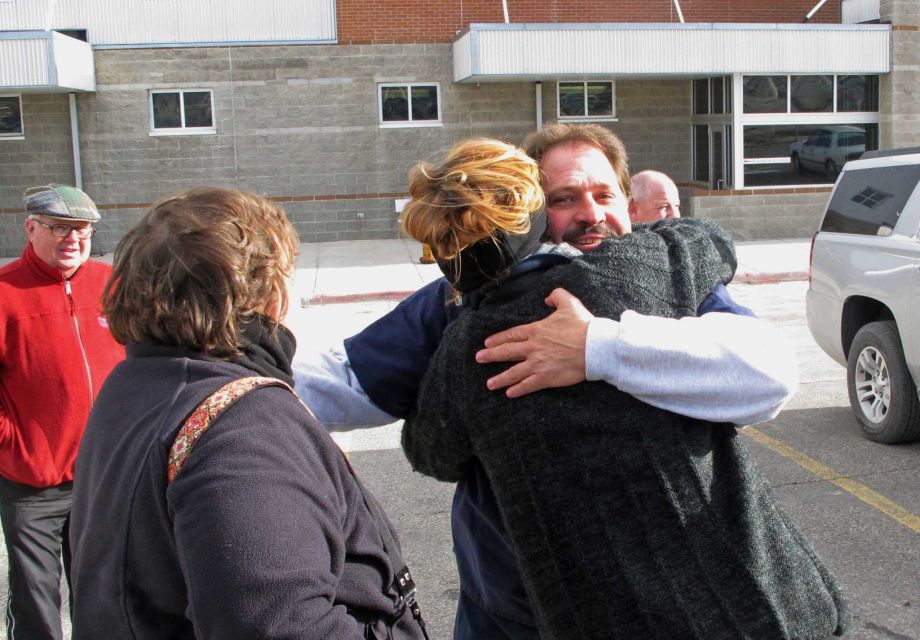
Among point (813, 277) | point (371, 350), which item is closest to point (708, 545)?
point (371, 350)

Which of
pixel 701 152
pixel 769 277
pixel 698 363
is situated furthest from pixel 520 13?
pixel 698 363

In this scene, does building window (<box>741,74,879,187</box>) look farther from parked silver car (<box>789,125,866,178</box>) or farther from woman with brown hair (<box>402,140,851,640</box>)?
woman with brown hair (<box>402,140,851,640</box>)

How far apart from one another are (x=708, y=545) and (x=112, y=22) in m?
21.0

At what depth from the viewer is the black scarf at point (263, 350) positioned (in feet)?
5.70

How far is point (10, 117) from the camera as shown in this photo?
20.1 meters

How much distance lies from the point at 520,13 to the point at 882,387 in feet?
53.5

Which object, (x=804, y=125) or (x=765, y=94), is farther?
(x=804, y=125)

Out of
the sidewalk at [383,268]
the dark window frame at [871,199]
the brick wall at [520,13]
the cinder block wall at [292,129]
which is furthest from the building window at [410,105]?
the dark window frame at [871,199]

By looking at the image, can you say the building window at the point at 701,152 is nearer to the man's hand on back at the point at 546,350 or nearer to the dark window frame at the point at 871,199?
the dark window frame at the point at 871,199

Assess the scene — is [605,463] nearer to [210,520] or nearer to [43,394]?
[210,520]

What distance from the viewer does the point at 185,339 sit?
167cm

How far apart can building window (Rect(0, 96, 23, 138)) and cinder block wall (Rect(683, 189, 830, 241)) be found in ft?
A: 45.3

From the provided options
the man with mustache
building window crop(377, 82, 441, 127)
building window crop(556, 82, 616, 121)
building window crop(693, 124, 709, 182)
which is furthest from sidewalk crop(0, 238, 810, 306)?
the man with mustache

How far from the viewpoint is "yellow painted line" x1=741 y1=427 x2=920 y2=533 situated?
5074 millimetres
